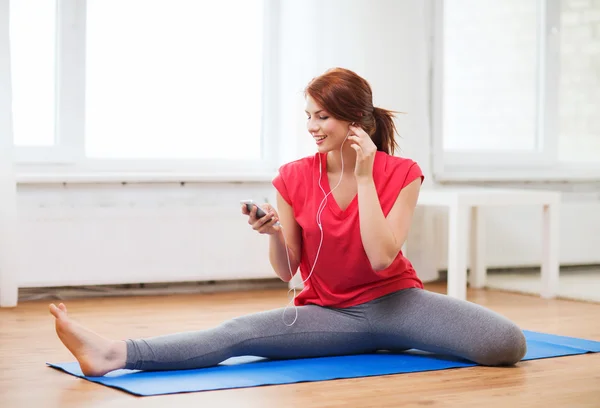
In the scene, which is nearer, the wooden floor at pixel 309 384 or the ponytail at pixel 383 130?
the wooden floor at pixel 309 384

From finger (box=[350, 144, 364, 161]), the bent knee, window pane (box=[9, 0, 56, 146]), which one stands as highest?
window pane (box=[9, 0, 56, 146])

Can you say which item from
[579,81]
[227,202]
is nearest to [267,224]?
[227,202]

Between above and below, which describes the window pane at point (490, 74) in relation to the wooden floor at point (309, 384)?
above

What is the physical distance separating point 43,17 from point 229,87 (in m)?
0.94

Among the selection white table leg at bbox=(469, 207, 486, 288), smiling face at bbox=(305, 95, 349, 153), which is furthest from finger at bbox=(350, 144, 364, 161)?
white table leg at bbox=(469, 207, 486, 288)

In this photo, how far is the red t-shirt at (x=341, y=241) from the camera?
247cm

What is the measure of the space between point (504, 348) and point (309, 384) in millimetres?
565

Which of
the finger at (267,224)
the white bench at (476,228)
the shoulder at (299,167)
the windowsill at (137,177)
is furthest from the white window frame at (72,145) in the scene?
the finger at (267,224)

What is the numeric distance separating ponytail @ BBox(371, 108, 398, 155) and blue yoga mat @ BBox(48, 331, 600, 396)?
583 millimetres

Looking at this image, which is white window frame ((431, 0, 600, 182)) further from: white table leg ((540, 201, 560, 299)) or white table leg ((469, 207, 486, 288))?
white table leg ((540, 201, 560, 299))

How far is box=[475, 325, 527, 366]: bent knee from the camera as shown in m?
2.44

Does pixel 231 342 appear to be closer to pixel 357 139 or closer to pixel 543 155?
pixel 357 139

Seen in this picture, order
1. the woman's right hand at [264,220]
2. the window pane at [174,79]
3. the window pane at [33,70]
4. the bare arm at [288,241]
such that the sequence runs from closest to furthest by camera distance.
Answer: the woman's right hand at [264,220] → the bare arm at [288,241] → the window pane at [33,70] → the window pane at [174,79]

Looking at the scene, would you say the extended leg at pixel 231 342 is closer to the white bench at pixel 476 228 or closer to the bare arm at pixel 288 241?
the bare arm at pixel 288 241
